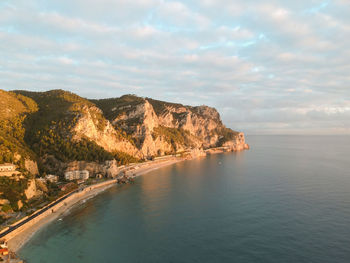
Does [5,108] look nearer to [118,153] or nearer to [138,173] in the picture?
[118,153]

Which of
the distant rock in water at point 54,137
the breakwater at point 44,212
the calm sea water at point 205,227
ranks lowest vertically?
the calm sea water at point 205,227

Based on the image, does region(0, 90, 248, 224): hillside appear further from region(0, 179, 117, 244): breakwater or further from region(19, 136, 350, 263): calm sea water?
region(19, 136, 350, 263): calm sea water

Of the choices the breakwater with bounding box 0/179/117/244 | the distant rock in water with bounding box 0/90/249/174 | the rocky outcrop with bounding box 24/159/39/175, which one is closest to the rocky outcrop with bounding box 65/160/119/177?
the distant rock in water with bounding box 0/90/249/174

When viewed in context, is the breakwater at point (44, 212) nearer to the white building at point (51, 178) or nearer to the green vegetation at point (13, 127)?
the white building at point (51, 178)

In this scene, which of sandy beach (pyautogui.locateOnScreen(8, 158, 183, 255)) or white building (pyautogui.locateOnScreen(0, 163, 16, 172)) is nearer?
sandy beach (pyautogui.locateOnScreen(8, 158, 183, 255))

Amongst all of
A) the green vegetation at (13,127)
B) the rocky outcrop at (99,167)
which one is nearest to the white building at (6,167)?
the green vegetation at (13,127)

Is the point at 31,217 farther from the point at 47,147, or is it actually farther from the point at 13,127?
the point at 13,127
